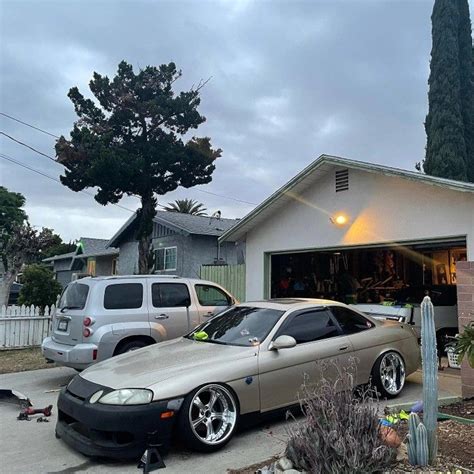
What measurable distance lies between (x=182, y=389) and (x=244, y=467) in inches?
36.2

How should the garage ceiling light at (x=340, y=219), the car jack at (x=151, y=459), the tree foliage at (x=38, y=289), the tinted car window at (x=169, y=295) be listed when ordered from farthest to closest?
the tree foliage at (x=38, y=289), the garage ceiling light at (x=340, y=219), the tinted car window at (x=169, y=295), the car jack at (x=151, y=459)

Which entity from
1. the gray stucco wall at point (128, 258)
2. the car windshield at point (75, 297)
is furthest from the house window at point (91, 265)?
the car windshield at point (75, 297)

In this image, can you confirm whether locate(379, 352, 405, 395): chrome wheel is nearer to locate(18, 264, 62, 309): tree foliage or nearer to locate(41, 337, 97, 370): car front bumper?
locate(41, 337, 97, 370): car front bumper

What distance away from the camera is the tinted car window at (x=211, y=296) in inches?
364

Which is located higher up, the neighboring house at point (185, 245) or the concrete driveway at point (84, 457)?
the neighboring house at point (185, 245)

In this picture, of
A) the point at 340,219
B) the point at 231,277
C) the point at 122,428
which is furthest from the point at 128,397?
the point at 231,277

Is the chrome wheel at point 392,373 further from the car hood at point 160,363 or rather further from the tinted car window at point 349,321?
the car hood at point 160,363

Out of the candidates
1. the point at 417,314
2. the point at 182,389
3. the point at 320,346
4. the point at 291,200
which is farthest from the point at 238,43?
the point at 182,389

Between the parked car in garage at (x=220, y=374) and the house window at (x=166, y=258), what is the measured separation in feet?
50.9

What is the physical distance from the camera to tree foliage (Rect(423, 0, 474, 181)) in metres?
19.1

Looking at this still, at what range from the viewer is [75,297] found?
8109mm

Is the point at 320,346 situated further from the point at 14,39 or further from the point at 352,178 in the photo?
the point at 14,39

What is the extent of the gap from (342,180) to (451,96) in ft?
38.2

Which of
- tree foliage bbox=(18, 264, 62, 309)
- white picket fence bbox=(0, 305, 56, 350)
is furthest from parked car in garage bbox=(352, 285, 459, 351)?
tree foliage bbox=(18, 264, 62, 309)
